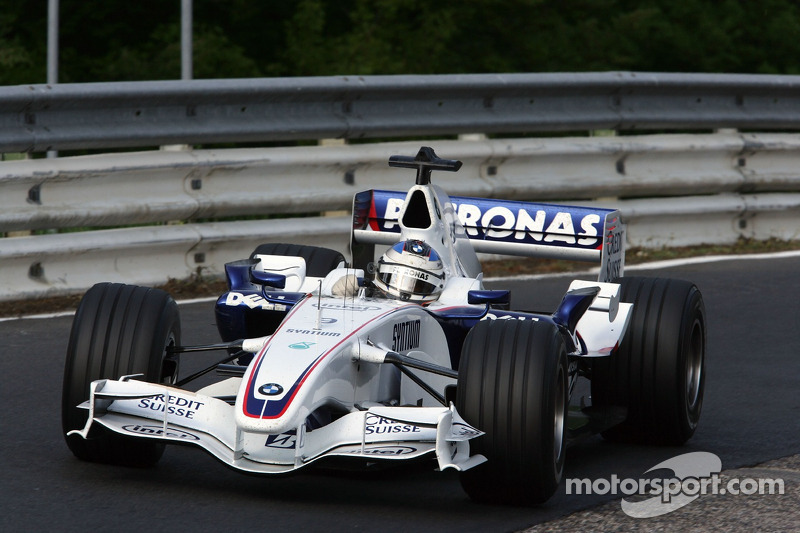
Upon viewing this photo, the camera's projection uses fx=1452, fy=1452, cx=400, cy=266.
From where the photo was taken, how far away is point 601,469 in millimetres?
6277

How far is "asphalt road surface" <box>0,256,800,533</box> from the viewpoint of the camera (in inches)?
206

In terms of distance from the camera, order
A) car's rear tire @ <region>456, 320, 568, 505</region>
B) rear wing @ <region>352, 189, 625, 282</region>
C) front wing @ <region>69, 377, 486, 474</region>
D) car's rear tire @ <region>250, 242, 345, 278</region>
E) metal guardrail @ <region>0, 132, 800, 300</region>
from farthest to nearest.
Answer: metal guardrail @ <region>0, 132, 800, 300</region> < car's rear tire @ <region>250, 242, 345, 278</region> < rear wing @ <region>352, 189, 625, 282</region> < car's rear tire @ <region>456, 320, 568, 505</region> < front wing @ <region>69, 377, 486, 474</region>

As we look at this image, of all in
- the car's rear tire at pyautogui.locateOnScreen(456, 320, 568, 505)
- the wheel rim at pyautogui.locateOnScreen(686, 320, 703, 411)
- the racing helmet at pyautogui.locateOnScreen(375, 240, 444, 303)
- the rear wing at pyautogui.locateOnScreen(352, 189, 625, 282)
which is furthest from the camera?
the rear wing at pyautogui.locateOnScreen(352, 189, 625, 282)

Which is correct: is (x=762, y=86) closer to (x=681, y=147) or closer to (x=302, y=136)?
(x=681, y=147)

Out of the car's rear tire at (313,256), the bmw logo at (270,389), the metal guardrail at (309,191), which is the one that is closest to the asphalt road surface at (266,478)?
the bmw logo at (270,389)

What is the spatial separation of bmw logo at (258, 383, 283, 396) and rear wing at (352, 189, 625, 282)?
2.30m

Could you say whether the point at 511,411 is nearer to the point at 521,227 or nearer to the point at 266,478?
the point at 266,478

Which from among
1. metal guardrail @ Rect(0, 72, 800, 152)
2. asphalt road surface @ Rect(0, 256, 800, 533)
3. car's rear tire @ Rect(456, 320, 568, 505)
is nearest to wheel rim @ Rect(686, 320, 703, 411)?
asphalt road surface @ Rect(0, 256, 800, 533)

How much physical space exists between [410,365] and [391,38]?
13559mm

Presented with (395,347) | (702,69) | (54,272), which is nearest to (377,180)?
(54,272)

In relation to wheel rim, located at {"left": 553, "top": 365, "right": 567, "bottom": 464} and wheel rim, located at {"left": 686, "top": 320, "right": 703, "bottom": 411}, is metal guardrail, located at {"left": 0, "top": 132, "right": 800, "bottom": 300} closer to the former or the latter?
wheel rim, located at {"left": 686, "top": 320, "right": 703, "bottom": 411}

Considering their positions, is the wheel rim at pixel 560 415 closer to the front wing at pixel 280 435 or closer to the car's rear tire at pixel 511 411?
A: the car's rear tire at pixel 511 411

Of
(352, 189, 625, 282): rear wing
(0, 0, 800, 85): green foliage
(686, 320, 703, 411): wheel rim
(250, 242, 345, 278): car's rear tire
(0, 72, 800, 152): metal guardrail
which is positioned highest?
(0, 0, 800, 85): green foliage

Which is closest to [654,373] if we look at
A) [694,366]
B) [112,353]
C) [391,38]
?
[694,366]
